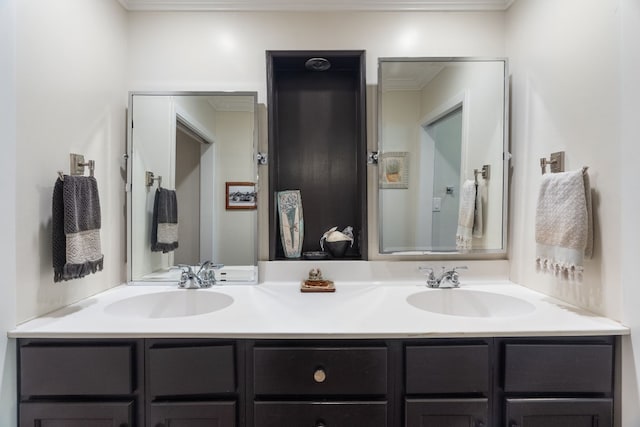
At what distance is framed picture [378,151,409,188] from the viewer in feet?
4.99

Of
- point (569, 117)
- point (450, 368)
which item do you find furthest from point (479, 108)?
point (450, 368)

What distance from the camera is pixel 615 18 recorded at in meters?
1.01

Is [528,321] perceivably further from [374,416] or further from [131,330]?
[131,330]

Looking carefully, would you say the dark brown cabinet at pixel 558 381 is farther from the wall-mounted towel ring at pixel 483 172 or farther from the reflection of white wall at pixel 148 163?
the reflection of white wall at pixel 148 163

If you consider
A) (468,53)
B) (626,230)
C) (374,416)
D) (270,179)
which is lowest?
(374,416)

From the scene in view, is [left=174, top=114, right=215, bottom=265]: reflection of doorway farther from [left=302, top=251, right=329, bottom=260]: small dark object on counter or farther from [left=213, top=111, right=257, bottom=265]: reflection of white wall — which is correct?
[left=302, top=251, right=329, bottom=260]: small dark object on counter

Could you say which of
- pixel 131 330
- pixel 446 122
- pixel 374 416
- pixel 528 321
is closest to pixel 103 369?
pixel 131 330

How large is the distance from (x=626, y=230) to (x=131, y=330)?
158 centimetres

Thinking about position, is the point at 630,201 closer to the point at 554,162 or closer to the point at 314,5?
the point at 554,162

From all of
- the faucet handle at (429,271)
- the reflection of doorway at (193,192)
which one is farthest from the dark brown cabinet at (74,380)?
the faucet handle at (429,271)

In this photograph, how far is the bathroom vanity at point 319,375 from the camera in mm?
961

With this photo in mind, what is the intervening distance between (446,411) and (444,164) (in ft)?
3.40

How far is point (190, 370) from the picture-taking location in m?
0.97

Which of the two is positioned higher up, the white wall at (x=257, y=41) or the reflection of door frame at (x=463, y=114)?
the white wall at (x=257, y=41)
